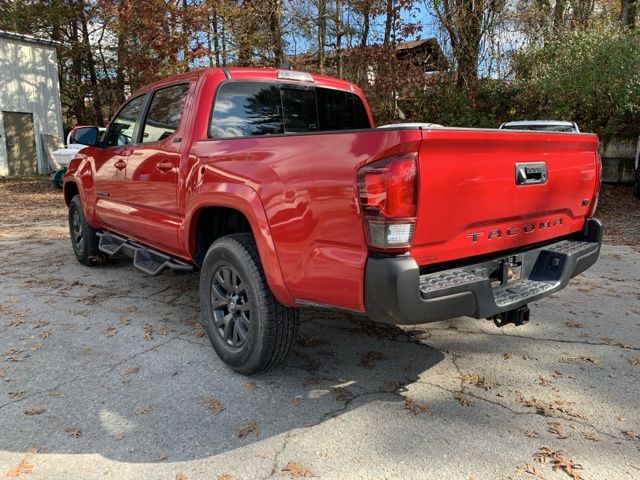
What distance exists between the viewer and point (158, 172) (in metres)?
4.06

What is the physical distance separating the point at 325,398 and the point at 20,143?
2002 centimetres

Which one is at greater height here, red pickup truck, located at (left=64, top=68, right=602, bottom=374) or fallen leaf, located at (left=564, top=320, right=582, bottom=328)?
red pickup truck, located at (left=64, top=68, right=602, bottom=374)

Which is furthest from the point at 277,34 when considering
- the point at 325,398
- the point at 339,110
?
the point at 325,398

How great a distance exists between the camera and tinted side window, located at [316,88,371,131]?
4.30 meters

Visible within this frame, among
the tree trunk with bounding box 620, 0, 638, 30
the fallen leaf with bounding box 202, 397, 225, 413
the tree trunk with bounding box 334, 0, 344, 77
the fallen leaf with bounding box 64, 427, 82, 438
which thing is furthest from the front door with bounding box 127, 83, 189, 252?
the tree trunk with bounding box 620, 0, 638, 30

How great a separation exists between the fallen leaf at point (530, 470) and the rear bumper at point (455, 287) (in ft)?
2.37

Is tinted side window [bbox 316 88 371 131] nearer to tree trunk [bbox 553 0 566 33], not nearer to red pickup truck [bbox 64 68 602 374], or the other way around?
red pickup truck [bbox 64 68 602 374]

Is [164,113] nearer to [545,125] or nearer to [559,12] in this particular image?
[545,125]

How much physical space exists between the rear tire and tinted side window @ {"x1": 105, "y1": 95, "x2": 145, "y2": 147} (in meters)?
1.14

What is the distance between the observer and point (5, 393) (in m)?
3.09

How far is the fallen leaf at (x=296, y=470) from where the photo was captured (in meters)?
2.36

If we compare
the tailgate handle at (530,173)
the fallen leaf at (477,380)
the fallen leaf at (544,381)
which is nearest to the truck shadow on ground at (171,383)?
the fallen leaf at (477,380)

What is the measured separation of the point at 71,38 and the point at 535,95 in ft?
71.8

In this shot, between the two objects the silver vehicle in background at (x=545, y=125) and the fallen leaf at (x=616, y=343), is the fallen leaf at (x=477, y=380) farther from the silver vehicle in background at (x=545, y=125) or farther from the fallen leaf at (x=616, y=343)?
the silver vehicle in background at (x=545, y=125)
